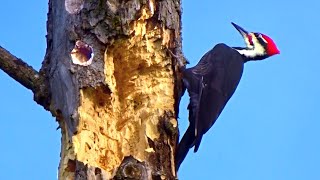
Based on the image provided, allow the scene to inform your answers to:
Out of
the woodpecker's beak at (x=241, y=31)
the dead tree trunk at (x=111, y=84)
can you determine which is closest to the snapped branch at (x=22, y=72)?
the dead tree trunk at (x=111, y=84)

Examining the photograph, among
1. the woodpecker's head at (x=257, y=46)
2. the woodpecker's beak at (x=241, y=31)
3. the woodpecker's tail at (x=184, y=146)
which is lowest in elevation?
the woodpecker's tail at (x=184, y=146)

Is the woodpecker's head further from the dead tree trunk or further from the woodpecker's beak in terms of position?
the dead tree trunk

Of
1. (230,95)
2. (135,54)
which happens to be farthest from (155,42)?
(230,95)

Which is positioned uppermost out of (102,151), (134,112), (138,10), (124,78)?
(138,10)

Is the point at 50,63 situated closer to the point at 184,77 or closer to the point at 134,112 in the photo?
the point at 134,112

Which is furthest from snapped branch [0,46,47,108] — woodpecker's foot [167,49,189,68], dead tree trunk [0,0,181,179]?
woodpecker's foot [167,49,189,68]

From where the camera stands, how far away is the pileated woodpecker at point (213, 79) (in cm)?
258

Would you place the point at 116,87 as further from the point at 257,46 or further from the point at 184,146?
the point at 257,46

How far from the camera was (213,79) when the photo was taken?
3129 millimetres

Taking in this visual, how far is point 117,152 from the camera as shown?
2.21 metres

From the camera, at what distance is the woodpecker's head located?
385 centimetres

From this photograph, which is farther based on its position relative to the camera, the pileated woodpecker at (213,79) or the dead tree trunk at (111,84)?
the pileated woodpecker at (213,79)

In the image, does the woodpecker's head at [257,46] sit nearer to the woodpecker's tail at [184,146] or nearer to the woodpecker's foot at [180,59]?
the woodpecker's foot at [180,59]

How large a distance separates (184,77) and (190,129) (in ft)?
0.81
